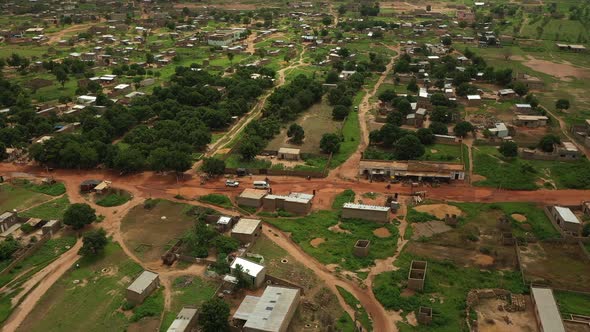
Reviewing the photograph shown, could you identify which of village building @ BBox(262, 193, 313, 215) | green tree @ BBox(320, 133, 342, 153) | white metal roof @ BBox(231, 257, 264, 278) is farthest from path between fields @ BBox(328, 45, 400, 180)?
white metal roof @ BBox(231, 257, 264, 278)

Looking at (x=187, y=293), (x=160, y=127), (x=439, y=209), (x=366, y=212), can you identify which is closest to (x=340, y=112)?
(x=160, y=127)

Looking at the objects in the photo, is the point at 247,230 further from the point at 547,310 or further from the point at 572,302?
the point at 572,302

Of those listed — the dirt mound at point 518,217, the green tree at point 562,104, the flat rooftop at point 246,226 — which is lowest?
the dirt mound at point 518,217

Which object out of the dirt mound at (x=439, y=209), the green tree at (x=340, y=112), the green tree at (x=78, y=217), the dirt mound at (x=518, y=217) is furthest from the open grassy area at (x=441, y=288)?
the green tree at (x=340, y=112)

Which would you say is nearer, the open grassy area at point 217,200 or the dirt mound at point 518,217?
the dirt mound at point 518,217

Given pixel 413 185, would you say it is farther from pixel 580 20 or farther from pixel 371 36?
pixel 580 20

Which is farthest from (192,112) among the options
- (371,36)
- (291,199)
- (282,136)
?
(371,36)

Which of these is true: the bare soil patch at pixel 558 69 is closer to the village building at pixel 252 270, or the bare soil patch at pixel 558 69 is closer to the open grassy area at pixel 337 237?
the open grassy area at pixel 337 237
